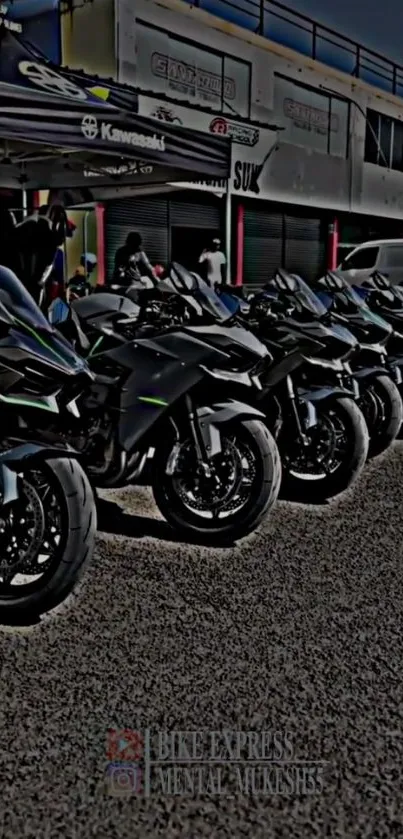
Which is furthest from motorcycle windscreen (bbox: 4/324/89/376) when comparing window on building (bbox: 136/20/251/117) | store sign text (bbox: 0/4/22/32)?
window on building (bbox: 136/20/251/117)

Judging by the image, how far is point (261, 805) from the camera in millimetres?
2158

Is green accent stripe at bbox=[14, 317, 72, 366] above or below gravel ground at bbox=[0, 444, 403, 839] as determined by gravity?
above

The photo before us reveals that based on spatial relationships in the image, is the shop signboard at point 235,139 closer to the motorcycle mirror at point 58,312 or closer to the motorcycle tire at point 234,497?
the motorcycle mirror at point 58,312

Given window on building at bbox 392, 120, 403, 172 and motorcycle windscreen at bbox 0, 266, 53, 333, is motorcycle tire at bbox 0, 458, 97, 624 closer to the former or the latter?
motorcycle windscreen at bbox 0, 266, 53, 333

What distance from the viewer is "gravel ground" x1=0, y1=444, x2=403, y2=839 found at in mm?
2117

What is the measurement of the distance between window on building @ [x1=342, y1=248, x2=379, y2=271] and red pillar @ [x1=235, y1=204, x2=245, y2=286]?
4.55m

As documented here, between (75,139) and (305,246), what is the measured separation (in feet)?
54.3

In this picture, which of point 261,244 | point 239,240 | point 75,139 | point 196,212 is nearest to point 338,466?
point 75,139

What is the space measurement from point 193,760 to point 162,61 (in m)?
15.7

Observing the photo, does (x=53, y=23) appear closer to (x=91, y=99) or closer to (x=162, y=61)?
(x=162, y=61)

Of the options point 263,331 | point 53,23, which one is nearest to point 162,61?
point 53,23

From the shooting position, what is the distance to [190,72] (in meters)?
16.9

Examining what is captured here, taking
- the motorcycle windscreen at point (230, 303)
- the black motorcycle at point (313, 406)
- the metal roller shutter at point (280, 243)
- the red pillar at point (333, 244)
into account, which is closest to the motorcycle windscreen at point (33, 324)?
the motorcycle windscreen at point (230, 303)

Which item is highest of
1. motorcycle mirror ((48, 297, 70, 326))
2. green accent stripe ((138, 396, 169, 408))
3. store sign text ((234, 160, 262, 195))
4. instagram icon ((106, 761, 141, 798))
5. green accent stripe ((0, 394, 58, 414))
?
store sign text ((234, 160, 262, 195))
